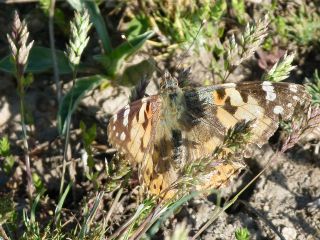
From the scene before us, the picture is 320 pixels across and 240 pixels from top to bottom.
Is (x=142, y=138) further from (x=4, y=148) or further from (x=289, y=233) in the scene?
(x=289, y=233)

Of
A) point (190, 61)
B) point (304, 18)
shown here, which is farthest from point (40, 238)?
point (304, 18)

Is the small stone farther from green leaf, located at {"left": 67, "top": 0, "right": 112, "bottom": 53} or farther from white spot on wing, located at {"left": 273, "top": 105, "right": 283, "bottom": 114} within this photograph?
green leaf, located at {"left": 67, "top": 0, "right": 112, "bottom": 53}

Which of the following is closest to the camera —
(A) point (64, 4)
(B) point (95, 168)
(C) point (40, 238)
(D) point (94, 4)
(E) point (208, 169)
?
(E) point (208, 169)

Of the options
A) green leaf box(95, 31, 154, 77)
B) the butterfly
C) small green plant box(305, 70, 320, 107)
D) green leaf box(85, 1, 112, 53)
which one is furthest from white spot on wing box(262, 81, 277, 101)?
green leaf box(85, 1, 112, 53)

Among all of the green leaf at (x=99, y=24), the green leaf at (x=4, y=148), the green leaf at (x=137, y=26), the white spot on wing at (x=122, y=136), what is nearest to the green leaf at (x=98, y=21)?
the green leaf at (x=99, y=24)

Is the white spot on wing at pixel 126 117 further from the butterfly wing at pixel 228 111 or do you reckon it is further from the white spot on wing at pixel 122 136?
the butterfly wing at pixel 228 111

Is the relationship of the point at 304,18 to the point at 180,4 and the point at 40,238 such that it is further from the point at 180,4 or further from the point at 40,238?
the point at 40,238
